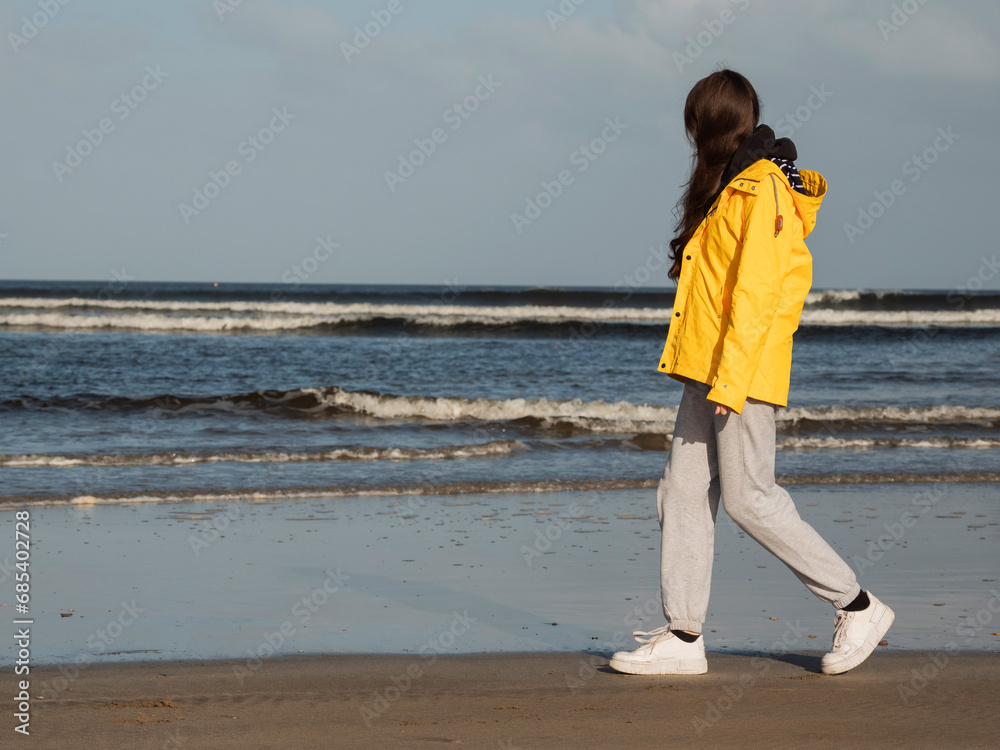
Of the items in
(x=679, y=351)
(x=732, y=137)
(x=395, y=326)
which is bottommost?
(x=395, y=326)

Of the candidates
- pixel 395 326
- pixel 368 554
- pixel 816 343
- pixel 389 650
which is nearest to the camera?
pixel 389 650

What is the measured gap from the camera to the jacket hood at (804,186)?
2.77 meters

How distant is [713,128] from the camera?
287 cm

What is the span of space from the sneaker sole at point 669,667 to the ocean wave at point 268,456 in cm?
576

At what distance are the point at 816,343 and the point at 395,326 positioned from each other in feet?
→ 34.7

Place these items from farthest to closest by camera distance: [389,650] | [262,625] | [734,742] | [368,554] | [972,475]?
[972,475] < [368,554] < [262,625] < [389,650] < [734,742]

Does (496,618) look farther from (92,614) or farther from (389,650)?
(92,614)

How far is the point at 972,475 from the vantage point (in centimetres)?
802

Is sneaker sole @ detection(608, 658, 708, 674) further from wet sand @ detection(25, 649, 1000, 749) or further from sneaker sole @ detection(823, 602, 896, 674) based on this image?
sneaker sole @ detection(823, 602, 896, 674)

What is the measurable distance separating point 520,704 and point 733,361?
114cm

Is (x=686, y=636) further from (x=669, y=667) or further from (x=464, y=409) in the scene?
(x=464, y=409)

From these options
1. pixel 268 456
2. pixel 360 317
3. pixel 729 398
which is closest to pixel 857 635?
pixel 729 398

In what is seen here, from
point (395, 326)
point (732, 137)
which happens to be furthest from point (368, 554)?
point (395, 326)

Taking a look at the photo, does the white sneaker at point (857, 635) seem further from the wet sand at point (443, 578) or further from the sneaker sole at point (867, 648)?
the wet sand at point (443, 578)
